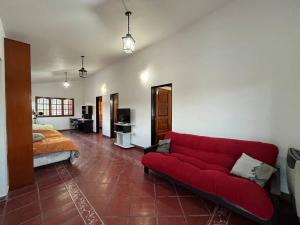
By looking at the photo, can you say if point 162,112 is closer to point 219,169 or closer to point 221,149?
point 221,149

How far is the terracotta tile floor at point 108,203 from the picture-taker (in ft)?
6.38

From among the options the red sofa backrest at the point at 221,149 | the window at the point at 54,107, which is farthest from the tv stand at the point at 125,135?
the window at the point at 54,107

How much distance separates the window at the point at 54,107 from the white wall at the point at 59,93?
0.72 feet

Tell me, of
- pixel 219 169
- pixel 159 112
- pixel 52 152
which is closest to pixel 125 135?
pixel 159 112

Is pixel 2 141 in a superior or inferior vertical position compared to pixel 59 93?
inferior

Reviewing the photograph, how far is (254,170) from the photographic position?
2080 mm

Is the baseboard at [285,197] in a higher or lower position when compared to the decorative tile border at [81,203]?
higher

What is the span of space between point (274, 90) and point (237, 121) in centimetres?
73

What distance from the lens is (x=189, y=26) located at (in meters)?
3.60

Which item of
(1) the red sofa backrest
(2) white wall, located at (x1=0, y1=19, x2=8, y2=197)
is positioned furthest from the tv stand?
(2) white wall, located at (x1=0, y1=19, x2=8, y2=197)

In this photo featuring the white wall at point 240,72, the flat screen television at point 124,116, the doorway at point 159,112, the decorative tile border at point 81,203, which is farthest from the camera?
the flat screen television at point 124,116

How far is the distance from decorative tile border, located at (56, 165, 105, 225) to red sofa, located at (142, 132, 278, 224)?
121 cm

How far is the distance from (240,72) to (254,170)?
161 centimetres

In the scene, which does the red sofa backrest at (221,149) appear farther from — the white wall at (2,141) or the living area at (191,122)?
the white wall at (2,141)
